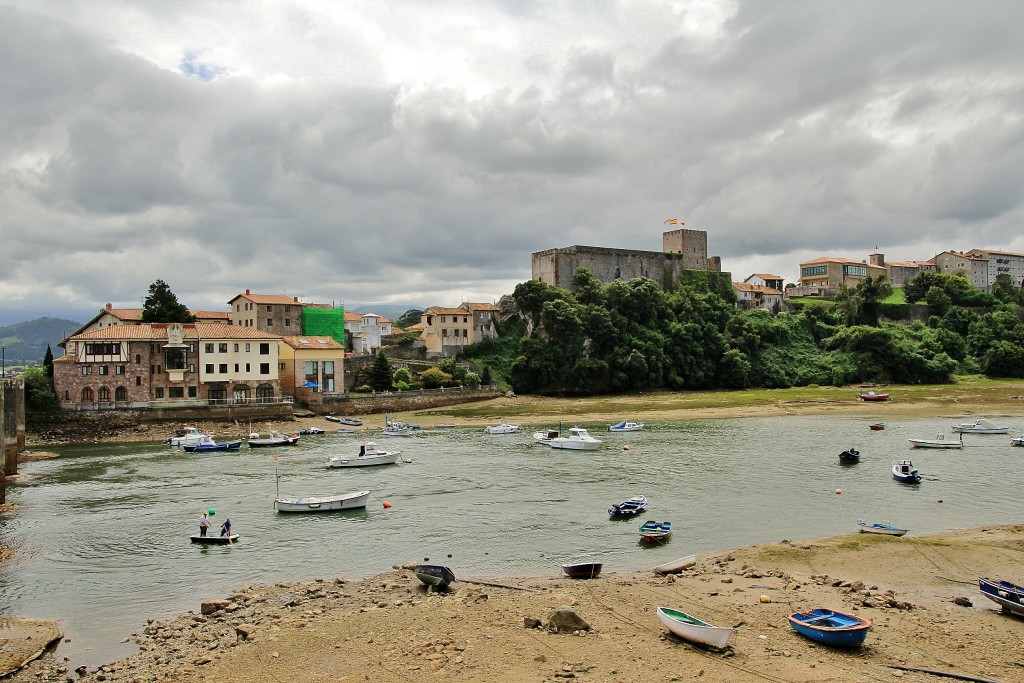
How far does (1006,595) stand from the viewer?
1834 cm

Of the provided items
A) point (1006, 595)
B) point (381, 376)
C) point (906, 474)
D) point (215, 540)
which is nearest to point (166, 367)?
point (381, 376)

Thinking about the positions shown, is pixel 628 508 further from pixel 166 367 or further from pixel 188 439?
pixel 166 367

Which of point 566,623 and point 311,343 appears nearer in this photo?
point 566,623

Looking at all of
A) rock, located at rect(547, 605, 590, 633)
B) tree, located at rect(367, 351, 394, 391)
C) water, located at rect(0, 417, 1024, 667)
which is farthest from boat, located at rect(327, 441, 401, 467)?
tree, located at rect(367, 351, 394, 391)

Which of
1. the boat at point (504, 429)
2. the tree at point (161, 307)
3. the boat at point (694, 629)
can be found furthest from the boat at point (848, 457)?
the tree at point (161, 307)

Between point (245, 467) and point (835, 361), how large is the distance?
A: 7330 centimetres

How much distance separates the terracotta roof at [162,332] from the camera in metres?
62.4

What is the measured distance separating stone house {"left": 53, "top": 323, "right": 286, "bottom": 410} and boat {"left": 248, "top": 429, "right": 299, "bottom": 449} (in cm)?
1180

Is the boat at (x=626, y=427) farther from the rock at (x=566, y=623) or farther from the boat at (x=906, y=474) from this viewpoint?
the rock at (x=566, y=623)

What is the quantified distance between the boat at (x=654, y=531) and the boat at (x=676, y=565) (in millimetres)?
2730

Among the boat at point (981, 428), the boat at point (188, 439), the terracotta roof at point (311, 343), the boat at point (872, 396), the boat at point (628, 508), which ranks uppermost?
the terracotta roof at point (311, 343)

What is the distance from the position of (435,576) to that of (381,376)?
179 ft

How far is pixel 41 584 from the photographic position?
75.6 ft

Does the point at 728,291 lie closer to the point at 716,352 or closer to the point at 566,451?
the point at 716,352
